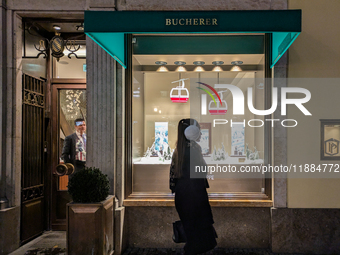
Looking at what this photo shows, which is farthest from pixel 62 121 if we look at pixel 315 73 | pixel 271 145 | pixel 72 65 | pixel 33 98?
pixel 315 73

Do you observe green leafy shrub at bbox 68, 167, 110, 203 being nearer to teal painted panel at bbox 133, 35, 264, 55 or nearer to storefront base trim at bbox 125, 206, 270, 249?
storefront base trim at bbox 125, 206, 270, 249

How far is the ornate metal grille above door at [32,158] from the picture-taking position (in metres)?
5.11

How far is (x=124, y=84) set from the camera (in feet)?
16.3

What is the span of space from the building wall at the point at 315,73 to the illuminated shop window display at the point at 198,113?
598 mm

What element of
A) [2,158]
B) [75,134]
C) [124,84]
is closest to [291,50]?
[124,84]

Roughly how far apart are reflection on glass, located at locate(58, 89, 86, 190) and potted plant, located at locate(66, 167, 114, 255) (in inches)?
84.3

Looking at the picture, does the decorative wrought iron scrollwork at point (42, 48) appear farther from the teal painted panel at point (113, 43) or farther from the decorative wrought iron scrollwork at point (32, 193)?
the decorative wrought iron scrollwork at point (32, 193)

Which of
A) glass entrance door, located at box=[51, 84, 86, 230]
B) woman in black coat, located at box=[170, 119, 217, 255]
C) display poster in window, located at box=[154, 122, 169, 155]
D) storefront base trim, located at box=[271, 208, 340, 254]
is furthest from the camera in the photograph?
glass entrance door, located at box=[51, 84, 86, 230]

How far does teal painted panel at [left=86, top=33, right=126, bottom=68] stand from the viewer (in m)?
3.77

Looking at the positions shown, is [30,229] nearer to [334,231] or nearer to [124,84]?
[124,84]

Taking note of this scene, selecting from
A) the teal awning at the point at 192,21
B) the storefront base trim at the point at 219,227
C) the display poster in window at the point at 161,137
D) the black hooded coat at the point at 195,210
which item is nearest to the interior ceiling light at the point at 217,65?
the display poster in window at the point at 161,137

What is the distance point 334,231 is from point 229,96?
321cm

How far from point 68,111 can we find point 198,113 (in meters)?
3.00

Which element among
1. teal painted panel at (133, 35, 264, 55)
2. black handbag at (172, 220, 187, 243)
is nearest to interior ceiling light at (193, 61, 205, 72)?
teal painted panel at (133, 35, 264, 55)
